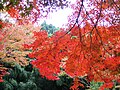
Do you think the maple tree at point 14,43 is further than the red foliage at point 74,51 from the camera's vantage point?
Yes

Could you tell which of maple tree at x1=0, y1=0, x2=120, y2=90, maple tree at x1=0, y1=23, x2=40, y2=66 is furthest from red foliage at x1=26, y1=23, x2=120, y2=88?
maple tree at x1=0, y1=23, x2=40, y2=66

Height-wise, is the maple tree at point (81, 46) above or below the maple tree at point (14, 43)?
below

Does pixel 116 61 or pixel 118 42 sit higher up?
pixel 118 42

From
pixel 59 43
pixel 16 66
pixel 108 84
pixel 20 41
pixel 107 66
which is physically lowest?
pixel 108 84

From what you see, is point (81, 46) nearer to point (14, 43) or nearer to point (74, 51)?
point (74, 51)

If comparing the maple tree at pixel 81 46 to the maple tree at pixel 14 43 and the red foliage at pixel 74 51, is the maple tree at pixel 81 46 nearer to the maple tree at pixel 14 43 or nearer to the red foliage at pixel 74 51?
the red foliage at pixel 74 51

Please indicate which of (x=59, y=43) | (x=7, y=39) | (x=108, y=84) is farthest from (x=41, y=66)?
(x=7, y=39)

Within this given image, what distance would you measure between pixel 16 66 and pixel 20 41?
1860mm

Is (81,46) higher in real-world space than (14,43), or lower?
lower

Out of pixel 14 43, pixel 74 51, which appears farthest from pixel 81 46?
pixel 14 43

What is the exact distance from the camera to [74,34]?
5.40 meters

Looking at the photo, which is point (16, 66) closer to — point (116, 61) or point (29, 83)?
point (29, 83)

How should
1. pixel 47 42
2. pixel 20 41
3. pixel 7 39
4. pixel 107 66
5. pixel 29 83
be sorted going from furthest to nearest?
pixel 29 83, pixel 20 41, pixel 7 39, pixel 107 66, pixel 47 42

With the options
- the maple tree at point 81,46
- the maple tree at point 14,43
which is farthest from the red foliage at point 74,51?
the maple tree at point 14,43
